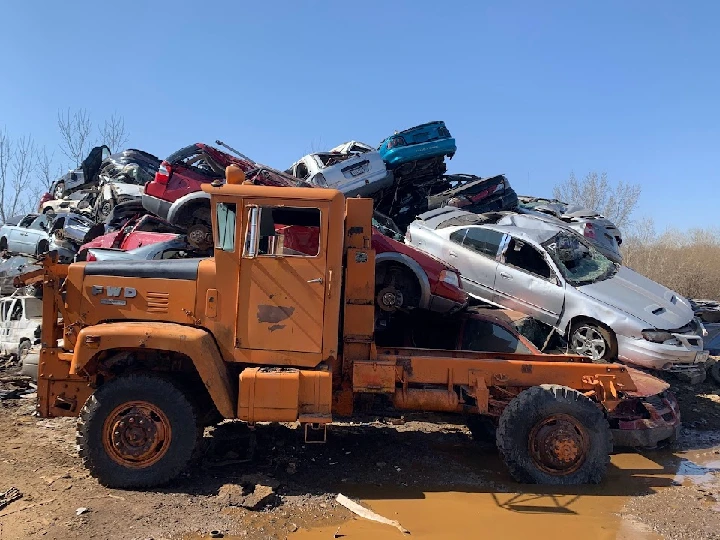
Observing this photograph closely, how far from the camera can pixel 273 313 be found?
4.89 metres

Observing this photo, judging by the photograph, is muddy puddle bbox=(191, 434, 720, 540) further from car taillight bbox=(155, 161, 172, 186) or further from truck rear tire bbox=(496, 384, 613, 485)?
car taillight bbox=(155, 161, 172, 186)

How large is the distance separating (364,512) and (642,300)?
547 centimetres

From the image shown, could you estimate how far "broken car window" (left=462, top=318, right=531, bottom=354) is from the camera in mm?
6398

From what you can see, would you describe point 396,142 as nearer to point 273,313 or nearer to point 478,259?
point 478,259

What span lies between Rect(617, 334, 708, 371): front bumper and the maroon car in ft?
17.2

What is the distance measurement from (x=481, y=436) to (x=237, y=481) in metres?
2.99

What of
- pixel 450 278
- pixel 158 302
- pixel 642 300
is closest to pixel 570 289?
pixel 642 300

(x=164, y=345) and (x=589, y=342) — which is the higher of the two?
(x=589, y=342)

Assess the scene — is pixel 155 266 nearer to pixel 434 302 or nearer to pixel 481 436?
pixel 434 302

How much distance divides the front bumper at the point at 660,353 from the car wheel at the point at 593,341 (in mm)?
122

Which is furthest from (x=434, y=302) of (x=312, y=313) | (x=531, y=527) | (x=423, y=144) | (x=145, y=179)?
(x=145, y=179)

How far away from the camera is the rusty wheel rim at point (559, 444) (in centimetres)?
514

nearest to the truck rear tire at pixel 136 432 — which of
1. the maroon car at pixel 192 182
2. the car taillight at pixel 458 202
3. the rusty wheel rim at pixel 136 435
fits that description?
the rusty wheel rim at pixel 136 435

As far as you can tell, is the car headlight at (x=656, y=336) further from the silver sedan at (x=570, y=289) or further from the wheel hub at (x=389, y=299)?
the wheel hub at (x=389, y=299)
